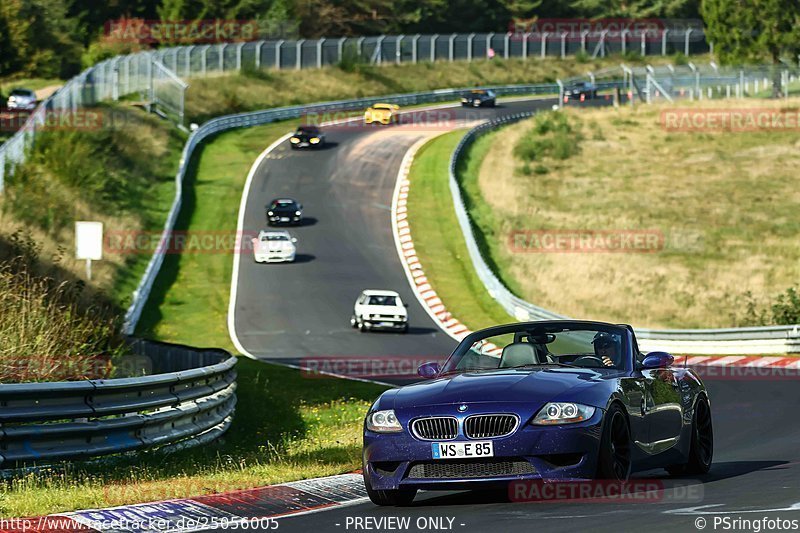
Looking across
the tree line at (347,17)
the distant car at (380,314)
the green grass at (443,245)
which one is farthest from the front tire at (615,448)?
the tree line at (347,17)

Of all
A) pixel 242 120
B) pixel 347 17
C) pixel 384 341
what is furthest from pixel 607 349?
pixel 347 17

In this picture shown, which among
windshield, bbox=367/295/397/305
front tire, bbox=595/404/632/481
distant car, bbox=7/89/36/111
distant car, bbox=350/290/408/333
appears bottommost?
distant car, bbox=350/290/408/333

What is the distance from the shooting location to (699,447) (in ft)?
38.2

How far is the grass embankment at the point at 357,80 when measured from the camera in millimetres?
81125

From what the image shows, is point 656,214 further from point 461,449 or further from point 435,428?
point 461,449

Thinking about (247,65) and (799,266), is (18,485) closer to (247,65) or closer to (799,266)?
(799,266)

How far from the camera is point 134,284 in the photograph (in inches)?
1742

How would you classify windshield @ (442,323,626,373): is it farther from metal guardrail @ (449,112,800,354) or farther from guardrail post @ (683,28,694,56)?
guardrail post @ (683,28,694,56)

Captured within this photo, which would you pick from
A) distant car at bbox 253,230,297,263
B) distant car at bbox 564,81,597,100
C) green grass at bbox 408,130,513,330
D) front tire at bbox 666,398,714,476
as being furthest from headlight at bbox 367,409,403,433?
distant car at bbox 564,81,597,100

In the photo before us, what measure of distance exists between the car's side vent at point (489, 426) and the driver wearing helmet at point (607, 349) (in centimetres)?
172

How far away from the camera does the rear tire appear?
962 centimetres

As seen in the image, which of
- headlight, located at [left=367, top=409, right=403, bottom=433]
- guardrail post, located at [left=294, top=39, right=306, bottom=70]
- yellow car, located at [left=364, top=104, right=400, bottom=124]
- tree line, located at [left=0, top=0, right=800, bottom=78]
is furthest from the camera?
guardrail post, located at [left=294, top=39, right=306, bottom=70]

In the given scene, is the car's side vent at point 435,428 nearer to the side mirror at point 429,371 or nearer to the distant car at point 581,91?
the side mirror at point 429,371

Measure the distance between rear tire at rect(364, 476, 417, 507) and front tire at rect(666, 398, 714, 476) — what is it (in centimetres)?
289
